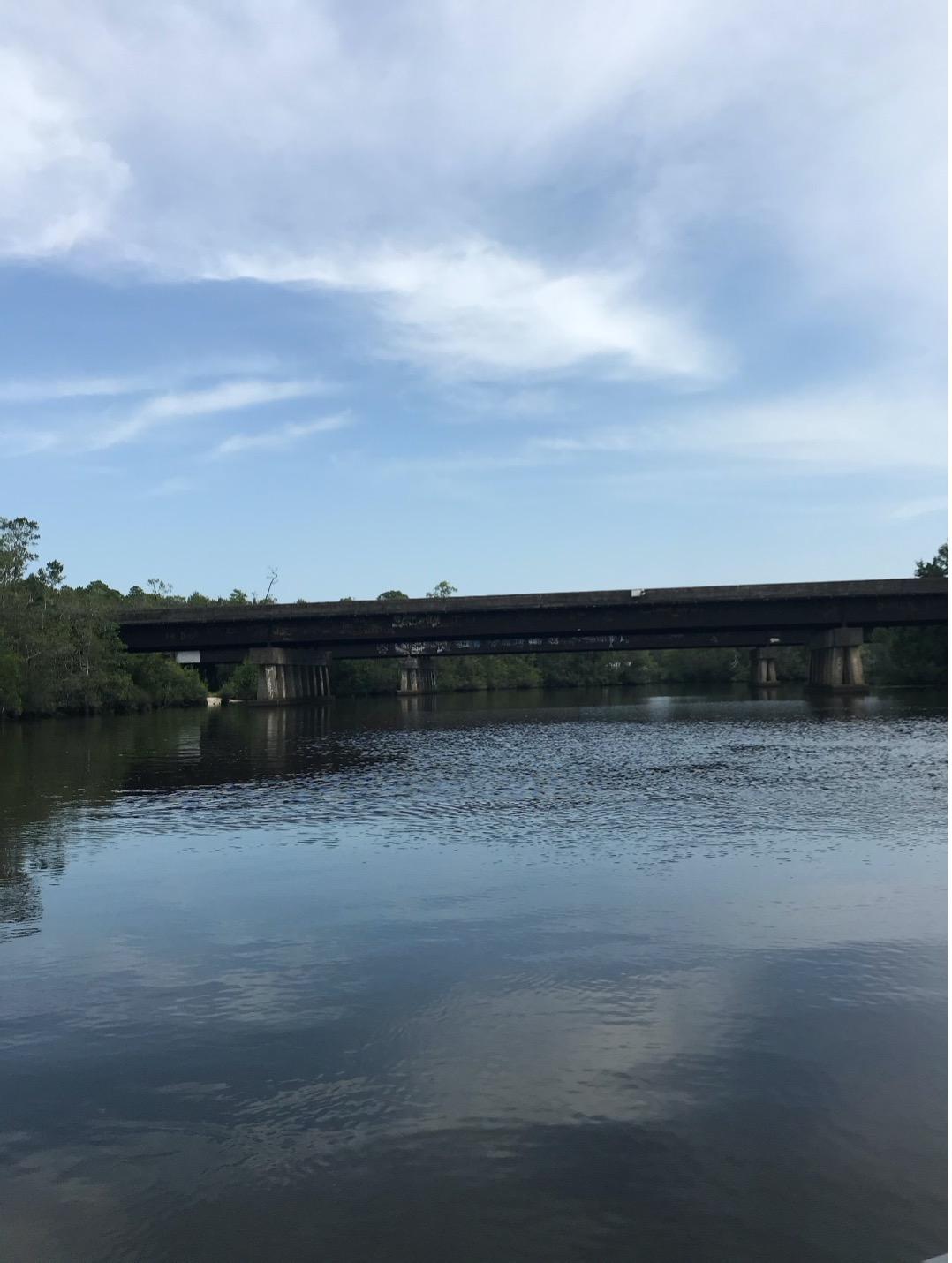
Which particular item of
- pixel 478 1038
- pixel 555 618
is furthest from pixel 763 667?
pixel 478 1038

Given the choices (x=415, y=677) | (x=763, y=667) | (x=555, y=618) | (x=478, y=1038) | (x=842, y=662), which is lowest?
(x=478, y=1038)

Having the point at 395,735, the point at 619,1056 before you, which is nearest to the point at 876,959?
the point at 619,1056

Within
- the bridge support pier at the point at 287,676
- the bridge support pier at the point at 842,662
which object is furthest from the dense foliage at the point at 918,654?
the bridge support pier at the point at 287,676

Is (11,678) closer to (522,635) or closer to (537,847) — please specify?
(522,635)

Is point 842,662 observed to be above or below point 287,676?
above

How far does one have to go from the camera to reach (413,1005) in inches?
504

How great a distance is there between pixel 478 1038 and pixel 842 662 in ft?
381

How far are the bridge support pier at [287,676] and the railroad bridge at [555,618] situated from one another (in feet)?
0.66

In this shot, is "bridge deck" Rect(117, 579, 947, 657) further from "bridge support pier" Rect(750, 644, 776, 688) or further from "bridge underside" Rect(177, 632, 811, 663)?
"bridge support pier" Rect(750, 644, 776, 688)

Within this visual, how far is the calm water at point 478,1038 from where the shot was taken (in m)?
8.03

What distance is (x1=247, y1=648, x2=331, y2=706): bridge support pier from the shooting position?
119000mm

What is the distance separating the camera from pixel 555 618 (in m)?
117

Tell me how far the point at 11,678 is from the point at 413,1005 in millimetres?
78294

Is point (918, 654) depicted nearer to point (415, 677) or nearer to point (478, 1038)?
point (415, 677)
